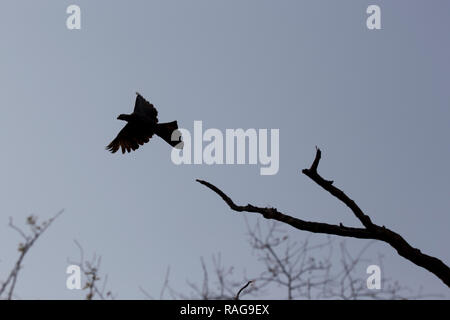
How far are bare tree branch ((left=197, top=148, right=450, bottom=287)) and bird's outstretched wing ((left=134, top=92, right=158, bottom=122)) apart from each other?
13.0 feet

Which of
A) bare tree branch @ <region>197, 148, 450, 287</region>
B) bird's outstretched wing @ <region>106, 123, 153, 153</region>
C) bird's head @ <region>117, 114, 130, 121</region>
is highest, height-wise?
bird's head @ <region>117, 114, 130, 121</region>

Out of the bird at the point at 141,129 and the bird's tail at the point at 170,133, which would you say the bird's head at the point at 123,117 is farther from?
the bird's tail at the point at 170,133

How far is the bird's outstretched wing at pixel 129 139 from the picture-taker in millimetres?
8118

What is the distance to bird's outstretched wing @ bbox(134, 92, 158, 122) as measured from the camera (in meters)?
7.57

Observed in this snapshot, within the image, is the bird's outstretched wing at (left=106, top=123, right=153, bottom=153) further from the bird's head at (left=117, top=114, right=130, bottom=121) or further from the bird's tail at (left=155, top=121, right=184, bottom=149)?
the bird's tail at (left=155, top=121, right=184, bottom=149)

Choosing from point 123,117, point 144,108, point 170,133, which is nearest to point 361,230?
point 170,133

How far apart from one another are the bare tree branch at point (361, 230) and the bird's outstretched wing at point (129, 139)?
4431 mm

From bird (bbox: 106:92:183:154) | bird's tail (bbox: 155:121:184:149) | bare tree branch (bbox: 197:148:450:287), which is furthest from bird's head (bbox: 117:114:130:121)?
bare tree branch (bbox: 197:148:450:287)

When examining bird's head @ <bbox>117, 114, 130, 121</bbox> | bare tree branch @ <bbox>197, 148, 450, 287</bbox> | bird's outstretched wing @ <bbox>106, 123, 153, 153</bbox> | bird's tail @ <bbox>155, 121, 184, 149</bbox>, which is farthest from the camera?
bird's outstretched wing @ <bbox>106, 123, 153, 153</bbox>

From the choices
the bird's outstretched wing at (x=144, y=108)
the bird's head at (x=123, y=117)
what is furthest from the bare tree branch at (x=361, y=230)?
the bird's head at (x=123, y=117)

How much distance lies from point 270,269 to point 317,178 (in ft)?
26.4

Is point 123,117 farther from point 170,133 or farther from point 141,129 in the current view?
point 170,133
